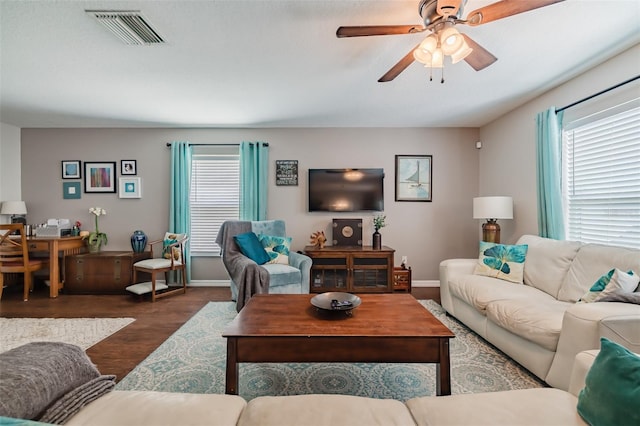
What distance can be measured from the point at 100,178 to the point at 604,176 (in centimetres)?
612

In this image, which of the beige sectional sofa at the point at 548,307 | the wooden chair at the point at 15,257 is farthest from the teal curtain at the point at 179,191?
the beige sectional sofa at the point at 548,307

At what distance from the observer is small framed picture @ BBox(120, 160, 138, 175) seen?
4.14 meters

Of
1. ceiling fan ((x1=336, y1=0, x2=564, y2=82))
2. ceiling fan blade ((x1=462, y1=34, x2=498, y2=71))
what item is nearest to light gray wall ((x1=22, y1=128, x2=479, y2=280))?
ceiling fan blade ((x1=462, y1=34, x2=498, y2=71))

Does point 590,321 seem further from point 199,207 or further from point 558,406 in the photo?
point 199,207

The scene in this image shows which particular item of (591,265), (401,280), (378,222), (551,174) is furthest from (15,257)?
(551,174)

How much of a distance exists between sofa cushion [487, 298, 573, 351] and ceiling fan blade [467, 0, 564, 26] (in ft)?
5.83

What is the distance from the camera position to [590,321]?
1450 millimetres

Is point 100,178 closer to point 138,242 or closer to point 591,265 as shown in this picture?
point 138,242

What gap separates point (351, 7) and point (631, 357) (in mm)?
2101

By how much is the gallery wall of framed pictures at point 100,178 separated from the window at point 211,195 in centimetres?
88

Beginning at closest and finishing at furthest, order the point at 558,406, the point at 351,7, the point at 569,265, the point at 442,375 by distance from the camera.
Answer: the point at 558,406, the point at 442,375, the point at 351,7, the point at 569,265

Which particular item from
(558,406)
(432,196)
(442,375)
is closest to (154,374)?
(442,375)

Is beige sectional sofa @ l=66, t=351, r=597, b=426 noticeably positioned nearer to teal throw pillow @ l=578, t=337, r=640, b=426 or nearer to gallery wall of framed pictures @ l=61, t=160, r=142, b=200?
teal throw pillow @ l=578, t=337, r=640, b=426

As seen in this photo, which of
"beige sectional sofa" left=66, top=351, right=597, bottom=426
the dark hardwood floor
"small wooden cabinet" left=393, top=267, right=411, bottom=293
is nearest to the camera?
"beige sectional sofa" left=66, top=351, right=597, bottom=426
